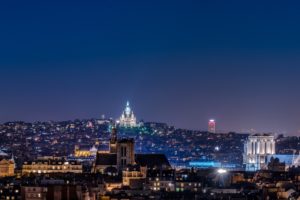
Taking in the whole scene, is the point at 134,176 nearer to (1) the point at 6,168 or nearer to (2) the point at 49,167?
(2) the point at 49,167

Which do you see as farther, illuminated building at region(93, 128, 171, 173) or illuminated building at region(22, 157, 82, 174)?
illuminated building at region(22, 157, 82, 174)

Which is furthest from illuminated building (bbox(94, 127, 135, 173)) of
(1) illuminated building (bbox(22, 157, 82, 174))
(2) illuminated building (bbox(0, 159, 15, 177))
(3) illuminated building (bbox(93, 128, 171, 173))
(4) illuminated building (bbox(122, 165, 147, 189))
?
(2) illuminated building (bbox(0, 159, 15, 177))

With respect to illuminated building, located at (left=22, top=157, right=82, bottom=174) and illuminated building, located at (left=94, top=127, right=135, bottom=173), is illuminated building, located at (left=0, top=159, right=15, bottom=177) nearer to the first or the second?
illuminated building, located at (left=22, top=157, right=82, bottom=174)

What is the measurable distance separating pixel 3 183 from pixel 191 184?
1792 cm

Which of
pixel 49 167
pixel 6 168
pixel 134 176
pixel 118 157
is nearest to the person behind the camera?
pixel 134 176

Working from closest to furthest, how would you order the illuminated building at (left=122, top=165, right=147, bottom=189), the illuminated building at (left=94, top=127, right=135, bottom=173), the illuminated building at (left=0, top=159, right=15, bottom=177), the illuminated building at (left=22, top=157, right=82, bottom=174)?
the illuminated building at (left=122, top=165, right=147, bottom=189) < the illuminated building at (left=94, top=127, right=135, bottom=173) < the illuminated building at (left=0, top=159, right=15, bottom=177) < the illuminated building at (left=22, top=157, right=82, bottom=174)

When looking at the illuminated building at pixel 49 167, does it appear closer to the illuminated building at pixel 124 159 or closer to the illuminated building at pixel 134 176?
the illuminated building at pixel 124 159

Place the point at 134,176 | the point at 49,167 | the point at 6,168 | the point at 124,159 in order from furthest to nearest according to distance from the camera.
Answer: the point at 6,168 < the point at 49,167 < the point at 124,159 < the point at 134,176

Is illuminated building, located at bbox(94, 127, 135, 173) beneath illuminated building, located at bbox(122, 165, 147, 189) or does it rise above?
above

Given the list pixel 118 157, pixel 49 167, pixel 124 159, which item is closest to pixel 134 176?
pixel 124 159

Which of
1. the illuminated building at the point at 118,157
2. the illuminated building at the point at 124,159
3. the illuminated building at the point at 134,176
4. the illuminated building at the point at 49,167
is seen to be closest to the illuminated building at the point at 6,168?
the illuminated building at the point at 49,167

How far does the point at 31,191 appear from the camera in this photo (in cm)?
7031

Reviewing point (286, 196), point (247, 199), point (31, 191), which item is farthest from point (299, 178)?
point (31, 191)

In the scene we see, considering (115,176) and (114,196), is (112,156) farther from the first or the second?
(114,196)
